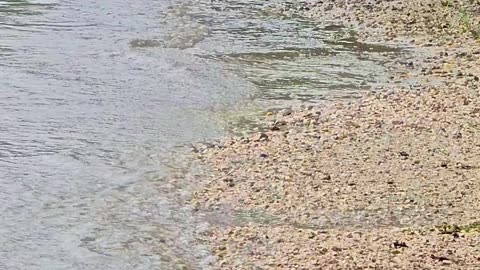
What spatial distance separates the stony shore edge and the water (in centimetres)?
26

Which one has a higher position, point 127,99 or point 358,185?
point 358,185

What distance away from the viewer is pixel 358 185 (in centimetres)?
465

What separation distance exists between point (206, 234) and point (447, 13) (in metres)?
5.41

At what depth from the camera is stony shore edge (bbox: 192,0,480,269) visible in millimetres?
3930

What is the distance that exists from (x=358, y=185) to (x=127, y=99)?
2312 mm

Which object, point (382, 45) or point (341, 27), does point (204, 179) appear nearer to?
point (382, 45)

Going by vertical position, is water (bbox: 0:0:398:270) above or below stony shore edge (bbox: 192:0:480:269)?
below

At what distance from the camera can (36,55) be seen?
7520mm

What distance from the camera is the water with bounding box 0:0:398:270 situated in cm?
424

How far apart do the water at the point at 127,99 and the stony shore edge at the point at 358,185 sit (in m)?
0.26

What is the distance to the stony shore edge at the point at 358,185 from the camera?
3930mm

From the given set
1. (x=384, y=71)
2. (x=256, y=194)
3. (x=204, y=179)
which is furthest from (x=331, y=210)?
(x=384, y=71)

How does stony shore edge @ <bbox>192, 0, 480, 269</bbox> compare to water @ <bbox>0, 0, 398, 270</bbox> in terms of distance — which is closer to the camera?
stony shore edge @ <bbox>192, 0, 480, 269</bbox>

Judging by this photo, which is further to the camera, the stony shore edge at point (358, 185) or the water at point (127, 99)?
the water at point (127, 99)
